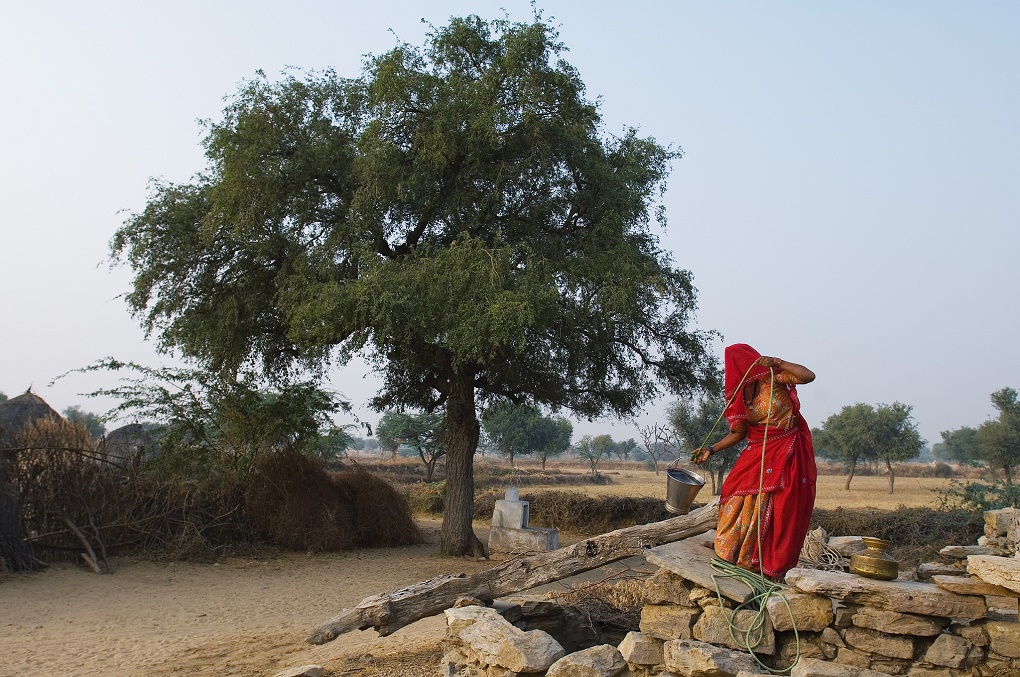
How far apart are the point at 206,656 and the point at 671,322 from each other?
10346mm

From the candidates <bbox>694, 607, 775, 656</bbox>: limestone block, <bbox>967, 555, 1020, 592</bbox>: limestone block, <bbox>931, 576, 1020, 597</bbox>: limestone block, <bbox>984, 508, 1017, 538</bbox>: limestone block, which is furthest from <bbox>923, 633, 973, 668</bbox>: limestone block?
<bbox>984, 508, 1017, 538</bbox>: limestone block

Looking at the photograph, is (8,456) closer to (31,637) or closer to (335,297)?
(31,637)

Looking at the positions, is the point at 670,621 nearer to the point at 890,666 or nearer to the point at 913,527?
the point at 890,666

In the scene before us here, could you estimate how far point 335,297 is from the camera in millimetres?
12406

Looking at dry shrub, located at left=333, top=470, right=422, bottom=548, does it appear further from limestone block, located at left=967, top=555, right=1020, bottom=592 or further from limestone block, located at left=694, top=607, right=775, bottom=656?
limestone block, located at left=967, top=555, right=1020, bottom=592

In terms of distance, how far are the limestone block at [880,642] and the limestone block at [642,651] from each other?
4.21 feet

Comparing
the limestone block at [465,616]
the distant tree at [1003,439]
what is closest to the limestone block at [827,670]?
the limestone block at [465,616]

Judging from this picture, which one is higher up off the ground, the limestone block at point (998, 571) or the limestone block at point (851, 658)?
the limestone block at point (998, 571)

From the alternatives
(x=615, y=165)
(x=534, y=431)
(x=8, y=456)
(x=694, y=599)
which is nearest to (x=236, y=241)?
(x=8, y=456)

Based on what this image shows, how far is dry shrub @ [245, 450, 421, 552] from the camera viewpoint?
15.0 m

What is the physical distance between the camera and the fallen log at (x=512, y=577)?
668 centimetres

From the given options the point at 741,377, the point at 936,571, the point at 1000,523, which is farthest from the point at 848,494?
the point at 741,377

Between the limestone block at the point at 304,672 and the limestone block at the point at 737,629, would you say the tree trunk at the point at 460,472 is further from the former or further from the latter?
the limestone block at the point at 737,629

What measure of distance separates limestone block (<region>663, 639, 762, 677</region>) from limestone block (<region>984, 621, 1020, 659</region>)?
1.38 metres
